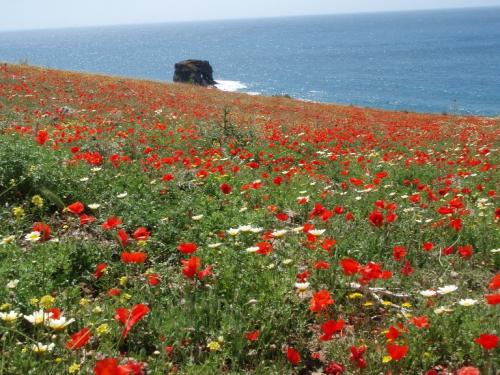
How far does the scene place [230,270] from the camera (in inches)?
155

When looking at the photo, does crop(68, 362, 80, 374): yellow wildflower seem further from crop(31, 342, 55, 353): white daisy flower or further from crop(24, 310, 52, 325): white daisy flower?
crop(24, 310, 52, 325): white daisy flower

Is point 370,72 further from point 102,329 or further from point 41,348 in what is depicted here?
point 41,348

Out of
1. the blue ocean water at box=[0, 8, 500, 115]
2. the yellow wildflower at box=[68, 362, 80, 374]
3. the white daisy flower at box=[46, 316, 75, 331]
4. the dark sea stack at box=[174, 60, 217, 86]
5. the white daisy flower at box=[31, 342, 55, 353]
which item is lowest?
the blue ocean water at box=[0, 8, 500, 115]

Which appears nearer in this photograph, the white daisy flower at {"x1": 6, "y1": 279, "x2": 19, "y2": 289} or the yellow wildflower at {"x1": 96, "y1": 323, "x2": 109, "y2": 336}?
the yellow wildflower at {"x1": 96, "y1": 323, "x2": 109, "y2": 336}

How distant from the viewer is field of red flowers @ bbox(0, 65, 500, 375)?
10.2 ft

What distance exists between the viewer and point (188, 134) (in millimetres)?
11523

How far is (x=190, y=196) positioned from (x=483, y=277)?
3415mm

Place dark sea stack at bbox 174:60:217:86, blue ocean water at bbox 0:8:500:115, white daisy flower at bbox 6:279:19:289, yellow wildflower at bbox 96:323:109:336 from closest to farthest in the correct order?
yellow wildflower at bbox 96:323:109:336
white daisy flower at bbox 6:279:19:289
dark sea stack at bbox 174:60:217:86
blue ocean water at bbox 0:8:500:115

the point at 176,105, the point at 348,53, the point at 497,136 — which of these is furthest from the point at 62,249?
the point at 348,53

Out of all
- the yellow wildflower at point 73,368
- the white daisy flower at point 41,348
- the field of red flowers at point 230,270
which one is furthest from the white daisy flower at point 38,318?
the yellow wildflower at point 73,368

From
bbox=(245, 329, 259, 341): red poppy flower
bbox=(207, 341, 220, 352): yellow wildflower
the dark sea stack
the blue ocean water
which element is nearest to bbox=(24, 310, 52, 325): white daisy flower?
bbox=(207, 341, 220, 352): yellow wildflower

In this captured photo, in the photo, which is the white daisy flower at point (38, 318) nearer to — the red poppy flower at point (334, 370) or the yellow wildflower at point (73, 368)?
the yellow wildflower at point (73, 368)

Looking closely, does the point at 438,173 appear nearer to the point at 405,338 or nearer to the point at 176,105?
the point at 405,338

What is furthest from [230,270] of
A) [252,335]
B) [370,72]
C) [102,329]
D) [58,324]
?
→ [370,72]
